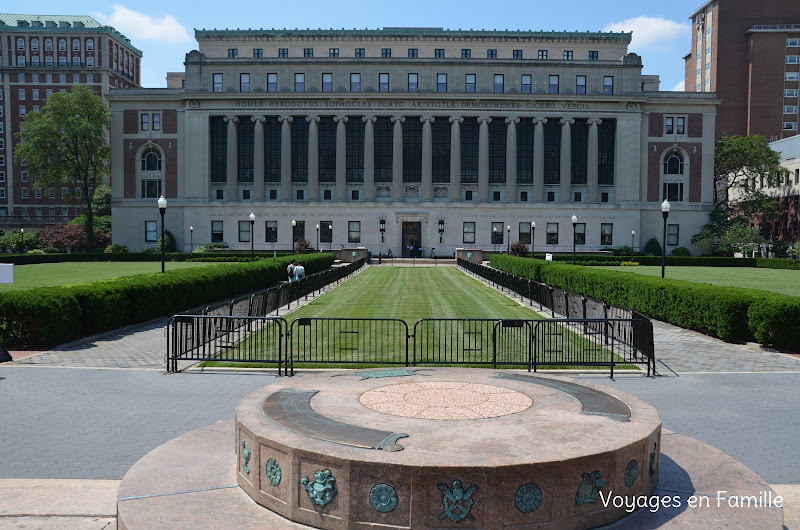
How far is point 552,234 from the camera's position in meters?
78.1

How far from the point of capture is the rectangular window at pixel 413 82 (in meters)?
78.0

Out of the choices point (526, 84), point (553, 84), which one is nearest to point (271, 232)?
point (526, 84)

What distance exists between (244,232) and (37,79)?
6515 centimetres

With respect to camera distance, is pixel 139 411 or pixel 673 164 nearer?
pixel 139 411

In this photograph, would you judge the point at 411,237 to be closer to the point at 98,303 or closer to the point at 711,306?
the point at 711,306

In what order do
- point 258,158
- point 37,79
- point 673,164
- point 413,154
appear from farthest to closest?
point 37,79 < point 413,154 < point 673,164 < point 258,158

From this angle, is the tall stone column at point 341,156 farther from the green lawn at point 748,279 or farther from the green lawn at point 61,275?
the green lawn at point 748,279

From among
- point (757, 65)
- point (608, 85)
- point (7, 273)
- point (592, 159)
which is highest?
point (757, 65)

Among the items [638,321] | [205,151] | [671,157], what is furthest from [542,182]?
[638,321]

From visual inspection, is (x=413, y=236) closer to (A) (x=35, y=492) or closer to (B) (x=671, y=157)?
(B) (x=671, y=157)

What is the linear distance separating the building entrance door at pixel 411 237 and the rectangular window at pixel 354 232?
5710 millimetres

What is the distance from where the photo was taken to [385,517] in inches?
199

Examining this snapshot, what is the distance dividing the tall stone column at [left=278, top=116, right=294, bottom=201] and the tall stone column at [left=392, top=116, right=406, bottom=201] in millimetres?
12800

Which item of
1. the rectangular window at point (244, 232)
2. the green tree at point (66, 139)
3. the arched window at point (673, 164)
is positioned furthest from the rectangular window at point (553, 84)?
the green tree at point (66, 139)
